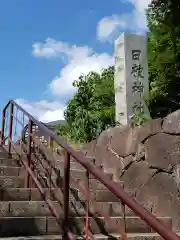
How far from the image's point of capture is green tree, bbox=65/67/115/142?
11.7 metres

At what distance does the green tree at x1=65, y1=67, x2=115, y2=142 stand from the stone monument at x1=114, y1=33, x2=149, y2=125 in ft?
6.96

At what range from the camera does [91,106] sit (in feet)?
46.4

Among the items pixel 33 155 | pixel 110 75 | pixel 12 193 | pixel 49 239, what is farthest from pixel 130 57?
pixel 110 75

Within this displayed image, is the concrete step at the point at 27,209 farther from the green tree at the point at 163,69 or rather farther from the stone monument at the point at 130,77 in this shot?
the green tree at the point at 163,69

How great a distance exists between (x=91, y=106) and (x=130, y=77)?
5980 millimetres

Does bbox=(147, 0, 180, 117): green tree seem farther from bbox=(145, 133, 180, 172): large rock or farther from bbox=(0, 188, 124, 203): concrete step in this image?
bbox=(0, 188, 124, 203): concrete step

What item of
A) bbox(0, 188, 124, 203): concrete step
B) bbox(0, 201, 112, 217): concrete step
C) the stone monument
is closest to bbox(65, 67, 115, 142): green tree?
the stone monument

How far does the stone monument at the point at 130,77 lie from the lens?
7.89 meters

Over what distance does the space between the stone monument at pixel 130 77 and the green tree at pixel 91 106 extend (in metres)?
2.12

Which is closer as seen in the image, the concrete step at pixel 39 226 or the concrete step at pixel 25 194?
the concrete step at pixel 39 226

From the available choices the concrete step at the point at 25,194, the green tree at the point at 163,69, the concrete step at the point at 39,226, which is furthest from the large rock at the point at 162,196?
the green tree at the point at 163,69

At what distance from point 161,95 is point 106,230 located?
6.94m

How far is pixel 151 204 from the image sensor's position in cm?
535

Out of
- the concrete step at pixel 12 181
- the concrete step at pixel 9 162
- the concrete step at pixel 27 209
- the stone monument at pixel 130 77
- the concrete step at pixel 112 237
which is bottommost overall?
the concrete step at pixel 112 237
